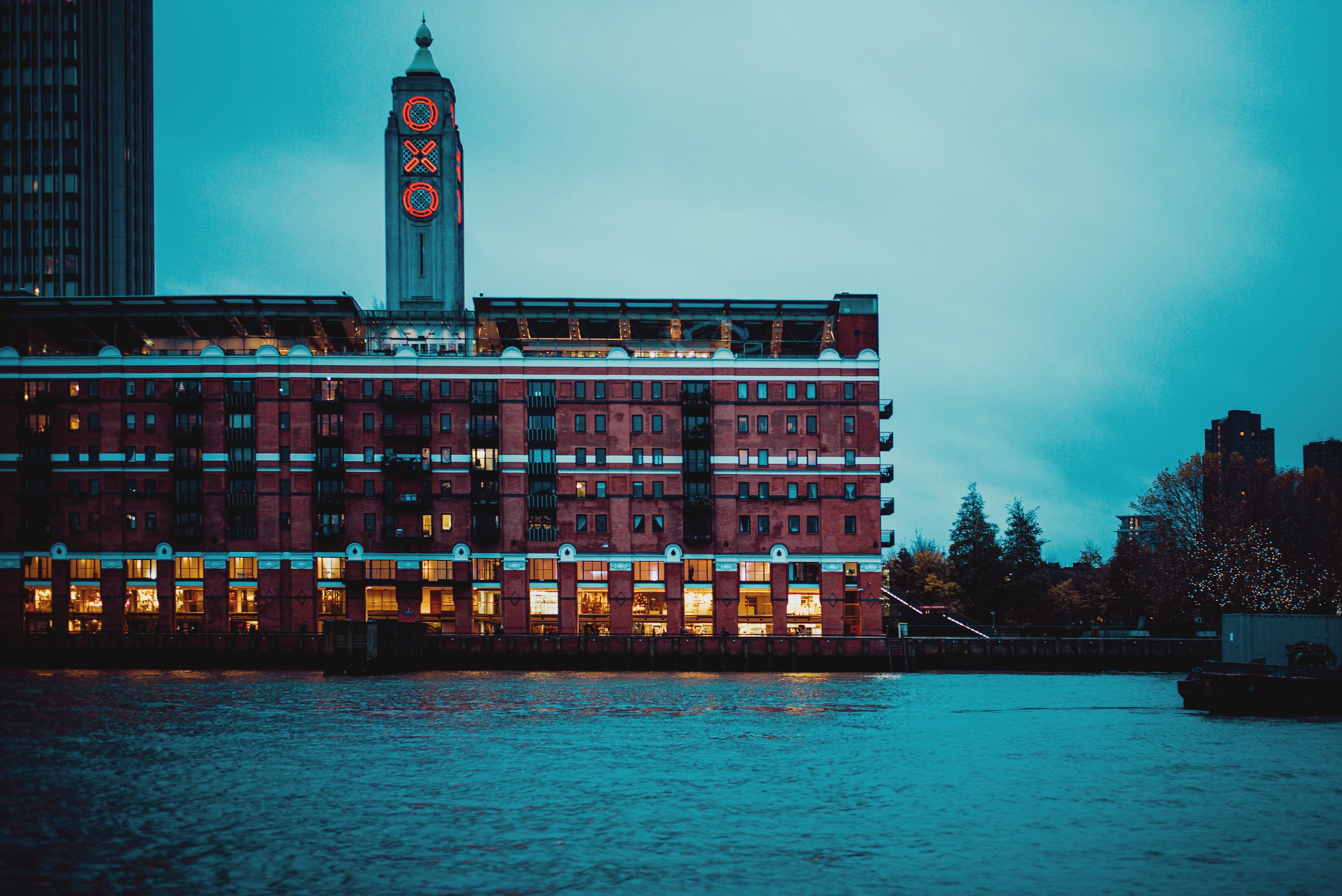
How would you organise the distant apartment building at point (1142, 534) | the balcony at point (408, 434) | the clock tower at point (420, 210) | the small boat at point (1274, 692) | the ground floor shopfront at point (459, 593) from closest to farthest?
the small boat at point (1274, 692), the ground floor shopfront at point (459, 593), the balcony at point (408, 434), the distant apartment building at point (1142, 534), the clock tower at point (420, 210)

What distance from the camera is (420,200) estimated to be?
134 meters

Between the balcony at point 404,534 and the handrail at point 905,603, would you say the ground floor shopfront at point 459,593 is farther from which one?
the handrail at point 905,603

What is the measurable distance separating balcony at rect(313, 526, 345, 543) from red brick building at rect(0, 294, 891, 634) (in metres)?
0.14

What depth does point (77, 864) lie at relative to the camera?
1268 inches

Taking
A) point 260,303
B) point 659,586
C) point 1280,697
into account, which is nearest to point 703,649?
point 659,586

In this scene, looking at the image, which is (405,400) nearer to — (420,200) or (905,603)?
(420,200)

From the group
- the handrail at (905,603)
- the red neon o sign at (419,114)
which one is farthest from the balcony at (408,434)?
the handrail at (905,603)

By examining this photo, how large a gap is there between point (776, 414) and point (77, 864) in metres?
83.2

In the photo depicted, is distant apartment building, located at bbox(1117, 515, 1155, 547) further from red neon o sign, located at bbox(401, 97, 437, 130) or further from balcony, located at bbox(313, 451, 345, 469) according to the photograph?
red neon o sign, located at bbox(401, 97, 437, 130)

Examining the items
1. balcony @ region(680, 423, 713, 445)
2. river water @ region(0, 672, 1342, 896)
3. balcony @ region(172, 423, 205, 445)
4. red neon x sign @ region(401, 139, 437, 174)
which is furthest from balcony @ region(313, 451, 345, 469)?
red neon x sign @ region(401, 139, 437, 174)

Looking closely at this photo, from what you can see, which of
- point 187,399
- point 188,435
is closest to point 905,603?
point 188,435

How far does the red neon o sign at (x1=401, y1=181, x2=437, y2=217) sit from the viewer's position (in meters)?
134

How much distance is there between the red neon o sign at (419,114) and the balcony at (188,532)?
2070 inches

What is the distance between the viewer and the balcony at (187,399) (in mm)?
108500
